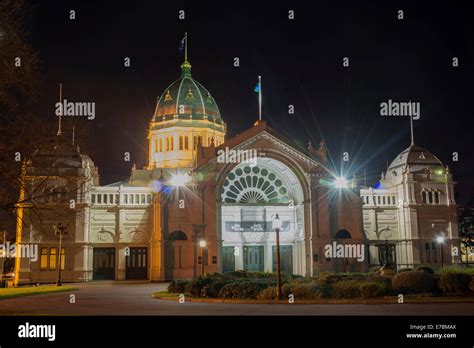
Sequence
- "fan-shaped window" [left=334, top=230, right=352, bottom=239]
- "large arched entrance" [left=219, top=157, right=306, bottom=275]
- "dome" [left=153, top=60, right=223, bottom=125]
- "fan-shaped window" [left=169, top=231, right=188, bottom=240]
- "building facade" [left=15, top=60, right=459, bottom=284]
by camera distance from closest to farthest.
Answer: "building facade" [left=15, top=60, right=459, bottom=284]
"fan-shaped window" [left=169, top=231, right=188, bottom=240]
"large arched entrance" [left=219, top=157, right=306, bottom=275]
"fan-shaped window" [left=334, top=230, right=352, bottom=239]
"dome" [left=153, top=60, right=223, bottom=125]

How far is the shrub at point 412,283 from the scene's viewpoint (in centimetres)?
2842

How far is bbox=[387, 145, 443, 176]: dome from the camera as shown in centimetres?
6606

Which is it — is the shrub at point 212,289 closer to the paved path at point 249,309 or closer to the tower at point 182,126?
the paved path at point 249,309

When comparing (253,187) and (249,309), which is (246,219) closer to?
(253,187)

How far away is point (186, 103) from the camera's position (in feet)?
240

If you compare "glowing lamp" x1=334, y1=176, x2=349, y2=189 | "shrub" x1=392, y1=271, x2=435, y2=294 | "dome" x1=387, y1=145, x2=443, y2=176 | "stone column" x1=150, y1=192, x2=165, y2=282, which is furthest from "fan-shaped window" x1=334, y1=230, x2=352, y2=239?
"shrub" x1=392, y1=271, x2=435, y2=294

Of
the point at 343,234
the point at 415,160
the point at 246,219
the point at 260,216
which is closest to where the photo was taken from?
the point at 246,219

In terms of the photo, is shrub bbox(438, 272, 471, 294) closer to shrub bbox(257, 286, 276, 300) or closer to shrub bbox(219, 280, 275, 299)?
shrub bbox(257, 286, 276, 300)

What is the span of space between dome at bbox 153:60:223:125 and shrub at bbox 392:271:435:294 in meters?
47.0

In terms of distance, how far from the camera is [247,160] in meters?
58.6

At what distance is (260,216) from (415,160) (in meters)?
20.4

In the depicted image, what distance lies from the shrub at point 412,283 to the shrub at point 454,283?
633 mm

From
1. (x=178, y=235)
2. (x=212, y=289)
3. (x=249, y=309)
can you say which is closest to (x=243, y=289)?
(x=212, y=289)
